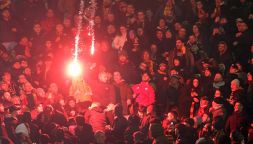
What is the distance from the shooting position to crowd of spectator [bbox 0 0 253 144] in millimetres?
7992

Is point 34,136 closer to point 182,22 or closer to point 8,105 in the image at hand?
point 8,105

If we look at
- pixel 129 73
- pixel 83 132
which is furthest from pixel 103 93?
pixel 83 132

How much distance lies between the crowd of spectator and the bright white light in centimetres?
10

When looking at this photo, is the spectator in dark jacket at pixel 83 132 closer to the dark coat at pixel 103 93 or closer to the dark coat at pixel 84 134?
the dark coat at pixel 84 134

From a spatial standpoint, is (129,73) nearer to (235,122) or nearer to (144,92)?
(144,92)

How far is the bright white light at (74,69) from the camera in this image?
1004 centimetres

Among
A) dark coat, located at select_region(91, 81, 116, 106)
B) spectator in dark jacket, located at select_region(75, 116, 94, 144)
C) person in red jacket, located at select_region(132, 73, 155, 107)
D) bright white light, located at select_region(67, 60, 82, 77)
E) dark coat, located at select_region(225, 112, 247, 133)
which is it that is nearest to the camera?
dark coat, located at select_region(225, 112, 247, 133)

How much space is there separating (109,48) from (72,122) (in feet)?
6.25

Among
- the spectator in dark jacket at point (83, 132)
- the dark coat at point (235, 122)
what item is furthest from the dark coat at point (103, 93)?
the dark coat at point (235, 122)

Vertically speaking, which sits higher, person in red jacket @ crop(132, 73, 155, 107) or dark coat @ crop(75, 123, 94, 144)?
person in red jacket @ crop(132, 73, 155, 107)

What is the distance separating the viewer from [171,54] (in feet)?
30.4

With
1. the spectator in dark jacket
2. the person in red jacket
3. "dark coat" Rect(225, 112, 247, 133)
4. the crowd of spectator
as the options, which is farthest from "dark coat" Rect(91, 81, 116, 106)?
"dark coat" Rect(225, 112, 247, 133)

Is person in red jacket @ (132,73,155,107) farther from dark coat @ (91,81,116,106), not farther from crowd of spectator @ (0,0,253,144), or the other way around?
dark coat @ (91,81,116,106)

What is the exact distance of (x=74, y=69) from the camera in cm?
1009
